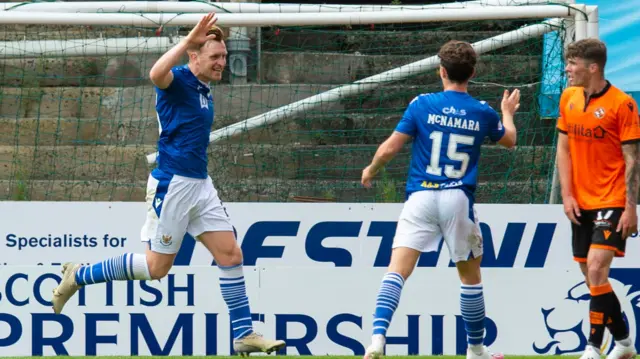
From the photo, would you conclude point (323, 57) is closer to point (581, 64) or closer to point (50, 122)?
point (50, 122)

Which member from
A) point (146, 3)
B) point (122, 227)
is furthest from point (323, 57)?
point (122, 227)

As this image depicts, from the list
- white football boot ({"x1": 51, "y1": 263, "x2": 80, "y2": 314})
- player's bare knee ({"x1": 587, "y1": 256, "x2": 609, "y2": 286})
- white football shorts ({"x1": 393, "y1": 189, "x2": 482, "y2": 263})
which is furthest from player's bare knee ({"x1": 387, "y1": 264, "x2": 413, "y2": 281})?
white football boot ({"x1": 51, "y1": 263, "x2": 80, "y2": 314})

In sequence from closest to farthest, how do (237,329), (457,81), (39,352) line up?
1. (457,81)
2. (237,329)
3. (39,352)

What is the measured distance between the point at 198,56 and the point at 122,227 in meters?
2.19

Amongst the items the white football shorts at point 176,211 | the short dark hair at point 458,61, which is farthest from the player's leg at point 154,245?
the short dark hair at point 458,61

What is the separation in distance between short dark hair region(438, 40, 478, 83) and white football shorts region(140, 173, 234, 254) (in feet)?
5.54

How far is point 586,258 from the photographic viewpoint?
690cm

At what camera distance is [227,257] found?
681 cm

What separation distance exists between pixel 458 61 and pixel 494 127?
451 millimetres

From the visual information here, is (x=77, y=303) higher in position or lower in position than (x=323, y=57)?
lower

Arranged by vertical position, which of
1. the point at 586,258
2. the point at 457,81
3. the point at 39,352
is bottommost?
the point at 39,352

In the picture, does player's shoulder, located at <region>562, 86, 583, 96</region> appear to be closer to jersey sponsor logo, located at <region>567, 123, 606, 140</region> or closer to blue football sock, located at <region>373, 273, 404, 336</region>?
jersey sponsor logo, located at <region>567, 123, 606, 140</region>

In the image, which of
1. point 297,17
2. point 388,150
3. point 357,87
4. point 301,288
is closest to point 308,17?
point 297,17

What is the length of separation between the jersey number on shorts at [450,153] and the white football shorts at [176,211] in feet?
4.67
